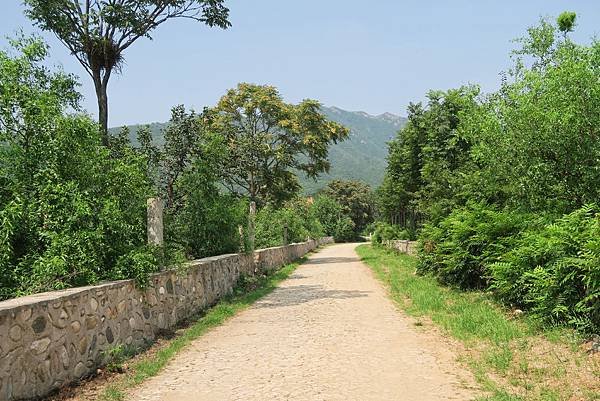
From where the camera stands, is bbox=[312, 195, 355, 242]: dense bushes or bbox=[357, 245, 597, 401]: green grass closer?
bbox=[357, 245, 597, 401]: green grass

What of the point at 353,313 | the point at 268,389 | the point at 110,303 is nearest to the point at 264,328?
the point at 353,313

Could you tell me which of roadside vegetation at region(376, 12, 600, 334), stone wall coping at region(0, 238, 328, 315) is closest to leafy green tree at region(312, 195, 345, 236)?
roadside vegetation at region(376, 12, 600, 334)

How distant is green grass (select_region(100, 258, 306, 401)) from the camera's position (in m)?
6.23

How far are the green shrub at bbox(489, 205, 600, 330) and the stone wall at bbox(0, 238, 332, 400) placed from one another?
614cm

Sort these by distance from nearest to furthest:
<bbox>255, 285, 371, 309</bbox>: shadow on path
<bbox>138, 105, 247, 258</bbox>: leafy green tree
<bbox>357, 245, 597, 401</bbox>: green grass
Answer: <bbox>357, 245, 597, 401</bbox>: green grass
<bbox>255, 285, 371, 309</bbox>: shadow on path
<bbox>138, 105, 247, 258</bbox>: leafy green tree

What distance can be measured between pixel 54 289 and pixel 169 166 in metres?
8.85

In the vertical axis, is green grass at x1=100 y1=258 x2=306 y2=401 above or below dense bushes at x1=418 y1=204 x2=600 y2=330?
below

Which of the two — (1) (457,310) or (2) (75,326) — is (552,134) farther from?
(2) (75,326)

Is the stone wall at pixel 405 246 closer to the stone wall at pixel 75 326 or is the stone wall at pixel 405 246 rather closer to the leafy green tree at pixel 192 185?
the leafy green tree at pixel 192 185

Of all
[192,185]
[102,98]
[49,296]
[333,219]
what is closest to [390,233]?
[192,185]

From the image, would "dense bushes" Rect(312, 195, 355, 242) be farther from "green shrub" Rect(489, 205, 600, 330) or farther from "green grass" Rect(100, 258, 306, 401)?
"green shrub" Rect(489, 205, 600, 330)

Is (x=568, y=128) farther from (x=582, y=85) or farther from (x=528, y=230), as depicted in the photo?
(x=528, y=230)

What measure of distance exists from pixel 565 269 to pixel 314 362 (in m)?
4.03

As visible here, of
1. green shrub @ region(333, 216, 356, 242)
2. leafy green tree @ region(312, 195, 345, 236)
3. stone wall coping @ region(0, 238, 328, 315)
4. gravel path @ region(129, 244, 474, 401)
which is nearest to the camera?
stone wall coping @ region(0, 238, 328, 315)
